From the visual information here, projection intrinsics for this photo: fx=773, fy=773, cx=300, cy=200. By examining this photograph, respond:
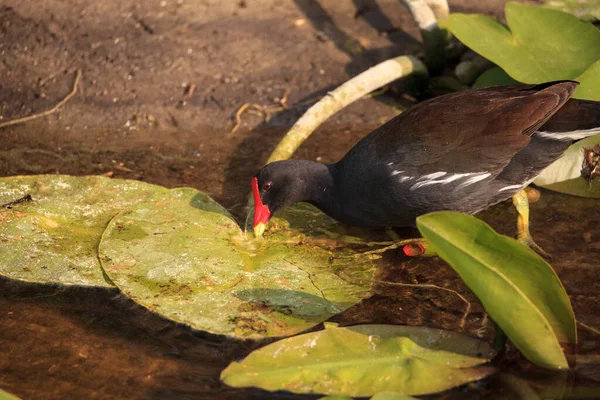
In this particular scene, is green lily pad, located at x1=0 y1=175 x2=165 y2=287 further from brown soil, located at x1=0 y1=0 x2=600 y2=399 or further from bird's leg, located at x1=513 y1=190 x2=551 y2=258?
bird's leg, located at x1=513 y1=190 x2=551 y2=258

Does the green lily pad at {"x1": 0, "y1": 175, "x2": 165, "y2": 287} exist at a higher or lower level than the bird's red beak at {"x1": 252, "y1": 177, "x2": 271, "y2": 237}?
higher

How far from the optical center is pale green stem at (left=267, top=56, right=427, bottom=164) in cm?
406

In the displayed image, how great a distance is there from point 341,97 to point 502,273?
82.6 inches

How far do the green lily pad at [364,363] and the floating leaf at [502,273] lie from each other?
0.89 ft

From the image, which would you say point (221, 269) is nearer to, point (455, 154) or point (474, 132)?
point (455, 154)

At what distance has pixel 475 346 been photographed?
2723mm

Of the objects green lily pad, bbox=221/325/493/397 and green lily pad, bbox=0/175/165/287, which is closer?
green lily pad, bbox=221/325/493/397

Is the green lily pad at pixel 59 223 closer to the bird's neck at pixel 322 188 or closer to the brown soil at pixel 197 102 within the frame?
the brown soil at pixel 197 102

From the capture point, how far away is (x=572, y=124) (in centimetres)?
340

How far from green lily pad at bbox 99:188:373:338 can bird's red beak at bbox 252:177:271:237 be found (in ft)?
0.17

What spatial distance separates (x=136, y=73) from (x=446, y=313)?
2845 millimetres

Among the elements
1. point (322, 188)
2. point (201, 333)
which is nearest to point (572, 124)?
point (322, 188)

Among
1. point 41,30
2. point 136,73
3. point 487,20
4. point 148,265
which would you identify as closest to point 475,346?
point 148,265

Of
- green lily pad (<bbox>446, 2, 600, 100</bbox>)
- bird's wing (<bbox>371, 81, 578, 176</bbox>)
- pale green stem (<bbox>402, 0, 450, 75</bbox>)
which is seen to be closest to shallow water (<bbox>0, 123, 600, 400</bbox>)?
bird's wing (<bbox>371, 81, 578, 176</bbox>)
